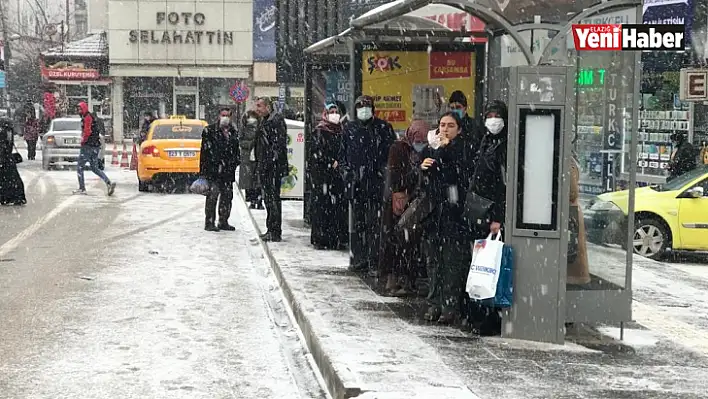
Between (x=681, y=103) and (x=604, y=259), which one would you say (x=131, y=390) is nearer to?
(x=604, y=259)

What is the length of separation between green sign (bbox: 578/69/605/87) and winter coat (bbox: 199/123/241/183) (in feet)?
25.1

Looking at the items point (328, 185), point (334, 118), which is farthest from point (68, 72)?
point (334, 118)

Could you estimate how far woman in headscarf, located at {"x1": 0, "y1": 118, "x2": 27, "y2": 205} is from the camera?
17562 mm

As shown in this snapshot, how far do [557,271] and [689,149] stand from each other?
1140cm

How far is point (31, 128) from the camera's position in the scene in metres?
33.1

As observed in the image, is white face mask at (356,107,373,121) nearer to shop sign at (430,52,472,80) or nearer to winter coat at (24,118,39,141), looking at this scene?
shop sign at (430,52,472,80)

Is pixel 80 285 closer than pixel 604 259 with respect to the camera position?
No

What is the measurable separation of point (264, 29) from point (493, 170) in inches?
1588

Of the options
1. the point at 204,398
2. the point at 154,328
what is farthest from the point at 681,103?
the point at 204,398

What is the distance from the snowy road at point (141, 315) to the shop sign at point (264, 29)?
31411 mm

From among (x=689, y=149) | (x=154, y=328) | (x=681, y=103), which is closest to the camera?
(x=154, y=328)

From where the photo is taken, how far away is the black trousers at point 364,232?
1011cm

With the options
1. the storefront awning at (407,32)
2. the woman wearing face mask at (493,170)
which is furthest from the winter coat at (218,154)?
the woman wearing face mask at (493,170)

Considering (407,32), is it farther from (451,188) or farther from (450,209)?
(450,209)
